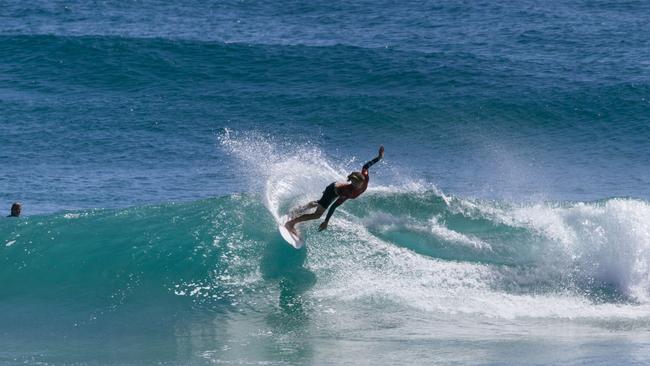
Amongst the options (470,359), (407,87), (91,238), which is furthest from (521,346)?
(407,87)

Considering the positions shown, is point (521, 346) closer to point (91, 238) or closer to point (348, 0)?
point (91, 238)

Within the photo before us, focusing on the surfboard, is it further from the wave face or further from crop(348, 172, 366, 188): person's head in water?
crop(348, 172, 366, 188): person's head in water

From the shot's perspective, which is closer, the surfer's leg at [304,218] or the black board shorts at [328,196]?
the black board shorts at [328,196]

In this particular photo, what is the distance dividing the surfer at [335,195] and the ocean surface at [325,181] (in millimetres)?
654

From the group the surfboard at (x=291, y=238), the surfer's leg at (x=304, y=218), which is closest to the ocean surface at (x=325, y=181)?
the surfboard at (x=291, y=238)

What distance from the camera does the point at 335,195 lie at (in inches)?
533

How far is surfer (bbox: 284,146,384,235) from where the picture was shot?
43.2 ft

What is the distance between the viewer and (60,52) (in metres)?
28.7

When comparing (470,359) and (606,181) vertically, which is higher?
(470,359)

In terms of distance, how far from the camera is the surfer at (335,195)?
13.2 m

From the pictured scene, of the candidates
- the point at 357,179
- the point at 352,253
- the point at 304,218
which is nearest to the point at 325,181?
the point at 352,253

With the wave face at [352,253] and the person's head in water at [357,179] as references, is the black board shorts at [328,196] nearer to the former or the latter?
the person's head in water at [357,179]

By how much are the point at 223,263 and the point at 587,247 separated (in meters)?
5.50

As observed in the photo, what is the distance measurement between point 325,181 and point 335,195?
6.46 feet
